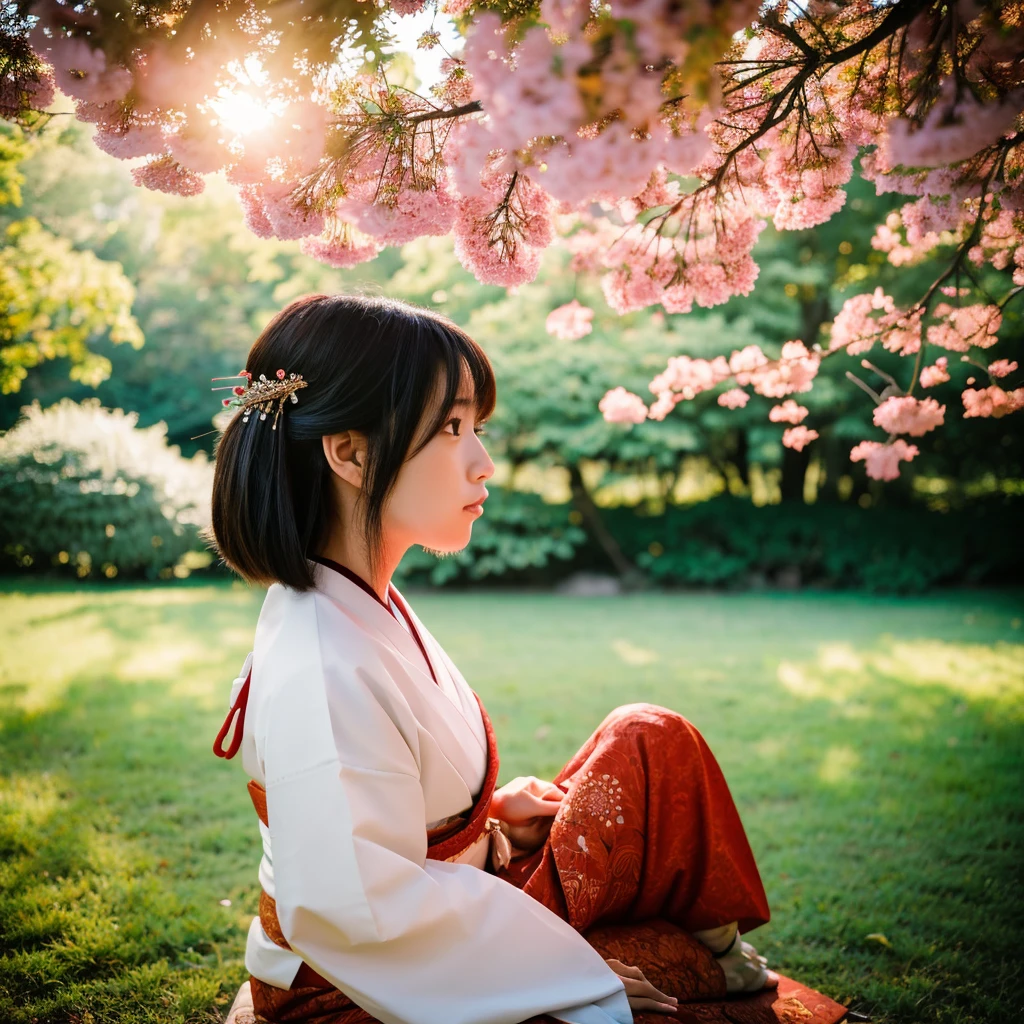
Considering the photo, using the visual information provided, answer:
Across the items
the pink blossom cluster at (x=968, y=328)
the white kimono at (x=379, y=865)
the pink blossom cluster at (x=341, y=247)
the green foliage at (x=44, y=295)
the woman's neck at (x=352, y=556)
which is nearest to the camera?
the white kimono at (x=379, y=865)

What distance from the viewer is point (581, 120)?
3.77 ft

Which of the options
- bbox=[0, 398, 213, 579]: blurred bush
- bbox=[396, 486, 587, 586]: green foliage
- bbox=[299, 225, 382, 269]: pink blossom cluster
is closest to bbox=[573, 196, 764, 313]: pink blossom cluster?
bbox=[299, 225, 382, 269]: pink blossom cluster

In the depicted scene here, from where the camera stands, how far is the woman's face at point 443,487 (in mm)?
1734

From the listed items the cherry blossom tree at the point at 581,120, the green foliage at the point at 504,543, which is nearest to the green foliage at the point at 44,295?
the cherry blossom tree at the point at 581,120

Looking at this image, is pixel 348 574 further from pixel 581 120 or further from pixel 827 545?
pixel 827 545

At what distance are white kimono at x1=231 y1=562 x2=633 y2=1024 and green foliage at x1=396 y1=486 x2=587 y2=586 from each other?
9385 millimetres

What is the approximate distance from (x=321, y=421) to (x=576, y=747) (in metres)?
3.52

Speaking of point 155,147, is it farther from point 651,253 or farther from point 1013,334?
point 1013,334

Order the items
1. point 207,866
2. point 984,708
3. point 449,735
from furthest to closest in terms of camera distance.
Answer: point 984,708 < point 207,866 < point 449,735

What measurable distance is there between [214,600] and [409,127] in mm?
8957

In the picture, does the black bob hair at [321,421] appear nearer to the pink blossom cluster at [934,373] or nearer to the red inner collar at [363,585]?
the red inner collar at [363,585]

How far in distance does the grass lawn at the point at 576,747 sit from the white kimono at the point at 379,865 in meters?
1.29

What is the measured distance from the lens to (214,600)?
9859 mm

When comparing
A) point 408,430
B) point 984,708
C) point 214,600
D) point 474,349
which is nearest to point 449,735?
point 408,430
